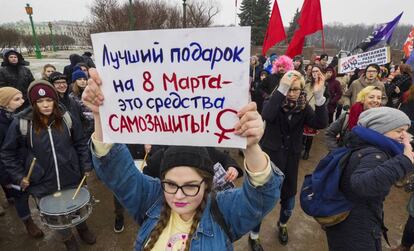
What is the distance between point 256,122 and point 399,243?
3.50m

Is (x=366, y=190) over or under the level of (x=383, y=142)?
under

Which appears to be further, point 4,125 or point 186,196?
point 4,125

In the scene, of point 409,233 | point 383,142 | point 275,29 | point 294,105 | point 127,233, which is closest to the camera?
point 383,142

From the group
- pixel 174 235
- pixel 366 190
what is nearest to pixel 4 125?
pixel 174 235

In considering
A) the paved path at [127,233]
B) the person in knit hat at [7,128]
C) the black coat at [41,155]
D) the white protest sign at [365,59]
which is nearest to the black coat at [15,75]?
the person in knit hat at [7,128]

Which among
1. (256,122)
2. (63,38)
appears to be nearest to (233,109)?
(256,122)

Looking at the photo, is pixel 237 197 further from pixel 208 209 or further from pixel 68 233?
pixel 68 233

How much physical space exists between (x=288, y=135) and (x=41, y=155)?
8.37 ft

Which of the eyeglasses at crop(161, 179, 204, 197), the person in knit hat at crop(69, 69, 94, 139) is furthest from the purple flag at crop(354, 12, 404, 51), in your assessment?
the eyeglasses at crop(161, 179, 204, 197)

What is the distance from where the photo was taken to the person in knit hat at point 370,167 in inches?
71.9

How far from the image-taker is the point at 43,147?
279 cm

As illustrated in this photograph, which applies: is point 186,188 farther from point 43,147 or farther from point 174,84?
point 43,147

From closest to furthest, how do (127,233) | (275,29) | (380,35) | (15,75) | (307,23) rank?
1. (127,233)
2. (307,23)
3. (275,29)
4. (15,75)
5. (380,35)

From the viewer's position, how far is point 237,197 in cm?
147
